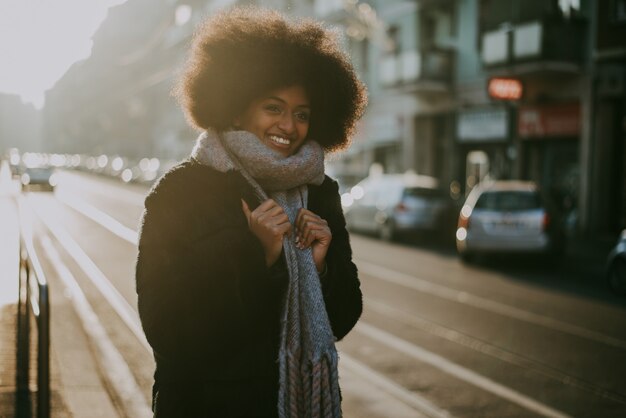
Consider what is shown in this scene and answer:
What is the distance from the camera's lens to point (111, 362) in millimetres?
6238

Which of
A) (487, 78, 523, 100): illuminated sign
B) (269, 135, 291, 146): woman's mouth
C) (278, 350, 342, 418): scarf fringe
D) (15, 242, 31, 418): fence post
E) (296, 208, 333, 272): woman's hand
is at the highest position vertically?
(487, 78, 523, 100): illuminated sign

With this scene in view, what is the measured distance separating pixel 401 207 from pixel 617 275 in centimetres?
804

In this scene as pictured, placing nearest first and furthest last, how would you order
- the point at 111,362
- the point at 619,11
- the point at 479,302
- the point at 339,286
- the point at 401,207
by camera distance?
1. the point at 339,286
2. the point at 111,362
3. the point at 479,302
4. the point at 401,207
5. the point at 619,11

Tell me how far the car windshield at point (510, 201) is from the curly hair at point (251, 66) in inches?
485

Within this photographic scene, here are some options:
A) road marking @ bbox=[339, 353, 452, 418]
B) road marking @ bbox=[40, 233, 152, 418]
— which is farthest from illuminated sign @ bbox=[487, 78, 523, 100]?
road marking @ bbox=[339, 353, 452, 418]

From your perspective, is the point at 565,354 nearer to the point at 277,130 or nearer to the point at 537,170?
the point at 277,130

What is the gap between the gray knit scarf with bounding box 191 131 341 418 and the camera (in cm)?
228

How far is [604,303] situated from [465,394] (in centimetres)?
528

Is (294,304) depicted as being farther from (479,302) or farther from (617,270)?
(617,270)

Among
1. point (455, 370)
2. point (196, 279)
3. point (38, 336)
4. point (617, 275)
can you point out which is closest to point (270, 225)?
point (196, 279)

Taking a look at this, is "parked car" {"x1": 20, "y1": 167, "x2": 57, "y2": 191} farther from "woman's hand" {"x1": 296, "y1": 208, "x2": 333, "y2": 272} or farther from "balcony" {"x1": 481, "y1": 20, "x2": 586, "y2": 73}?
"woman's hand" {"x1": 296, "y1": 208, "x2": 333, "y2": 272}

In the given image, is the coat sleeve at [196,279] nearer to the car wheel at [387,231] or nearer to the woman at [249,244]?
the woman at [249,244]

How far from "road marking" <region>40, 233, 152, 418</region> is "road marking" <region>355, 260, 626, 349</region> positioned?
4410 mm

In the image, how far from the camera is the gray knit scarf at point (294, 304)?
7.47ft
